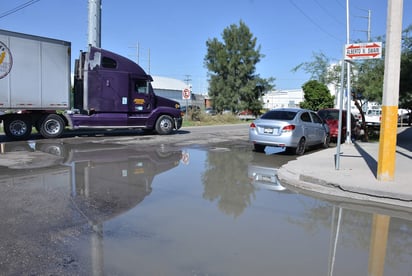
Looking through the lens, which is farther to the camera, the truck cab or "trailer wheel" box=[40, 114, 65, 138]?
the truck cab

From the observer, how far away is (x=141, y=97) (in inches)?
745

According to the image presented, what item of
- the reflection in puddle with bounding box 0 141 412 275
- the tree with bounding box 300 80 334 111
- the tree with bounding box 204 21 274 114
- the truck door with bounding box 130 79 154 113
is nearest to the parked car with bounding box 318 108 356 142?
the truck door with bounding box 130 79 154 113

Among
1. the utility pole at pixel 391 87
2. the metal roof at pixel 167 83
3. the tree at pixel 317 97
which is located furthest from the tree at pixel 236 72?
the metal roof at pixel 167 83

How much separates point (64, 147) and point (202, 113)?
22.9 m

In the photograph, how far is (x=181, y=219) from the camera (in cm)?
574

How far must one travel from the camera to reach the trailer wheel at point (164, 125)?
19719mm

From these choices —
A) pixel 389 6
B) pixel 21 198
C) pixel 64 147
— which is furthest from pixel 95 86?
pixel 389 6

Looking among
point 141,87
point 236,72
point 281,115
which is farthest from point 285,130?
point 236,72

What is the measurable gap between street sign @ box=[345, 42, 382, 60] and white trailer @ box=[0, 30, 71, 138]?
1219cm

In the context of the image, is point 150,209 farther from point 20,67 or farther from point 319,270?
point 20,67

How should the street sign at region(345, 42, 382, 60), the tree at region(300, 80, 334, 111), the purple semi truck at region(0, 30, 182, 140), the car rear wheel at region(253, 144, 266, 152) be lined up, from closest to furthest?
the street sign at region(345, 42, 382, 60), the car rear wheel at region(253, 144, 266, 152), the purple semi truck at region(0, 30, 182, 140), the tree at region(300, 80, 334, 111)

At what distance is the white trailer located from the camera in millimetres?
14992

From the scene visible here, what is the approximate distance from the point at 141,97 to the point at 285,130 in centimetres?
872

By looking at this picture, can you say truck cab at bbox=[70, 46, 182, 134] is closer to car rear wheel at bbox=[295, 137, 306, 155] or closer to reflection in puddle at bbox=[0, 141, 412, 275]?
reflection in puddle at bbox=[0, 141, 412, 275]
